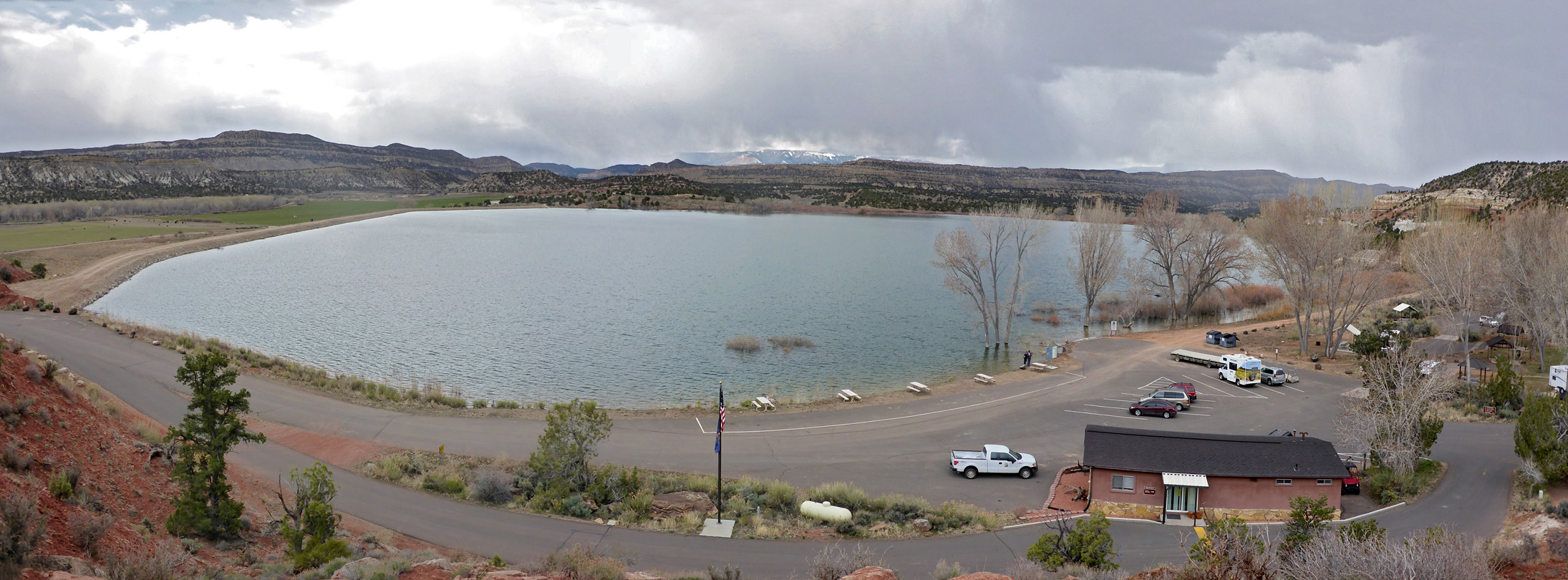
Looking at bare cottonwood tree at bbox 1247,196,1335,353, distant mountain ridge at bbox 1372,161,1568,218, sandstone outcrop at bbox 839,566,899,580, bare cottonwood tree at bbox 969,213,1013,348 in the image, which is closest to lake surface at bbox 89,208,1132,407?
bare cottonwood tree at bbox 969,213,1013,348

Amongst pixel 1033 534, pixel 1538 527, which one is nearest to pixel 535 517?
pixel 1033 534

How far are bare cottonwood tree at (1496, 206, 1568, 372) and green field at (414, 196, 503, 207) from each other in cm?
16673

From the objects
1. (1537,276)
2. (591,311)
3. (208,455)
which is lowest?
(591,311)

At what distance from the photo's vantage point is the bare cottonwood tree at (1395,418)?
2216 centimetres

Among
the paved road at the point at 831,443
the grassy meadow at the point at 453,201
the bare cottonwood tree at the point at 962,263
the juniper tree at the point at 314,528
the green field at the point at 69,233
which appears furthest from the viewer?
the grassy meadow at the point at 453,201

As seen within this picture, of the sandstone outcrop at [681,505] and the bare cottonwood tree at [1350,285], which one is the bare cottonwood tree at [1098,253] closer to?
the bare cottonwood tree at [1350,285]

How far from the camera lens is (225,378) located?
15219 mm

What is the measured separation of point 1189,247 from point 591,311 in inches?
1873

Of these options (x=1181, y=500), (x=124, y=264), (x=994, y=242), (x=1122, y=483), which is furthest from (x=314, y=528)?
(x=124, y=264)

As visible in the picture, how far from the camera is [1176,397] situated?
31.0m

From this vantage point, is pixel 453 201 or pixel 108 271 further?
pixel 453 201

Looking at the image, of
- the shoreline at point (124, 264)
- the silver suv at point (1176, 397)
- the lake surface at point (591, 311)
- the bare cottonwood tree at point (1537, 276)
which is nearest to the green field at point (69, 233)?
the shoreline at point (124, 264)

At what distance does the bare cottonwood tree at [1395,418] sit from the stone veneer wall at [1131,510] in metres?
8.44

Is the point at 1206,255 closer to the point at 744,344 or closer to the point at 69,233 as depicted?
the point at 744,344
